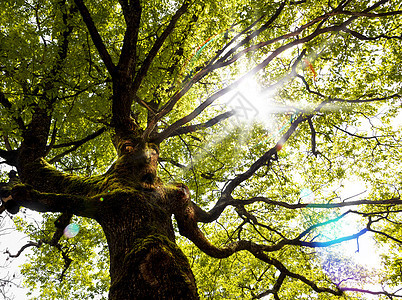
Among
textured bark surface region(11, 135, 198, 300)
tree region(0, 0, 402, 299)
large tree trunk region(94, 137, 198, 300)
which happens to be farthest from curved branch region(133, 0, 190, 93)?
large tree trunk region(94, 137, 198, 300)

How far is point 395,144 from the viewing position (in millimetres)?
8820

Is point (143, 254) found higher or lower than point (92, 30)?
lower

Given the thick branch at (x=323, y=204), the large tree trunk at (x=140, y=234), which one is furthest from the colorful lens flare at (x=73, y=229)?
the thick branch at (x=323, y=204)

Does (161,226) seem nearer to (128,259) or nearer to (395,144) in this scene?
(128,259)

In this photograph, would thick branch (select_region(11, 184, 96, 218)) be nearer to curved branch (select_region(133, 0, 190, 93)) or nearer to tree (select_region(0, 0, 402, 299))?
tree (select_region(0, 0, 402, 299))

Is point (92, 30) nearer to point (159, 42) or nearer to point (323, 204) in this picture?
point (159, 42)

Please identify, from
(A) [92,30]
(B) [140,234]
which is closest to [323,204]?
(B) [140,234]

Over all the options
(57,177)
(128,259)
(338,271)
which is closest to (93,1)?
(57,177)

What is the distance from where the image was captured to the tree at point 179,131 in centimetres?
365

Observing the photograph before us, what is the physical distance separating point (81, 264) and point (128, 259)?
960 centimetres

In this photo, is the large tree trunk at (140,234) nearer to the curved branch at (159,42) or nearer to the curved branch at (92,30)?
the curved branch at (159,42)

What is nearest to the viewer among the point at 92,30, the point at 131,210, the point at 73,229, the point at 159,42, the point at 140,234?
the point at 140,234

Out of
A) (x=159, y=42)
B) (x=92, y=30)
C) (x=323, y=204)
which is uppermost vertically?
(x=159, y=42)

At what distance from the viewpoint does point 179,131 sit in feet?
25.0
